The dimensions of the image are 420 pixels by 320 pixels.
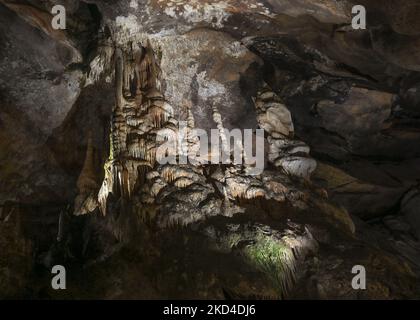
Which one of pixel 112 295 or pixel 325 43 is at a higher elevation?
pixel 325 43

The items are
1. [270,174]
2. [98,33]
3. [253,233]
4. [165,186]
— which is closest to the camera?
[253,233]

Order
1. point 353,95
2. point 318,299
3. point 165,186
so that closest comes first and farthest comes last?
point 318,299
point 165,186
point 353,95

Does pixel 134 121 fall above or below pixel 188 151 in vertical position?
above

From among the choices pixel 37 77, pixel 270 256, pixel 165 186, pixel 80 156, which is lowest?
pixel 270 256

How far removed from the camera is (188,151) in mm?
6844

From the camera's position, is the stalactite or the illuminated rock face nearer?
the illuminated rock face

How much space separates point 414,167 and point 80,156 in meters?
7.51

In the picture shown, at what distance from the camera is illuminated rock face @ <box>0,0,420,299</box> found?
5621 mm

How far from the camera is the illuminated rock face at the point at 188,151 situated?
5.62 meters

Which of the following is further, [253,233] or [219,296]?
[253,233]

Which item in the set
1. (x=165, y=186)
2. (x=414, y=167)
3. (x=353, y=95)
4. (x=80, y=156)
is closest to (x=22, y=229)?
(x=80, y=156)

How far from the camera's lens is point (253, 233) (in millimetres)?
5867

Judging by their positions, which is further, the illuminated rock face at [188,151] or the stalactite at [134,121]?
the stalactite at [134,121]

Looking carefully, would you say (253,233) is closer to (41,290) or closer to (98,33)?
(41,290)
